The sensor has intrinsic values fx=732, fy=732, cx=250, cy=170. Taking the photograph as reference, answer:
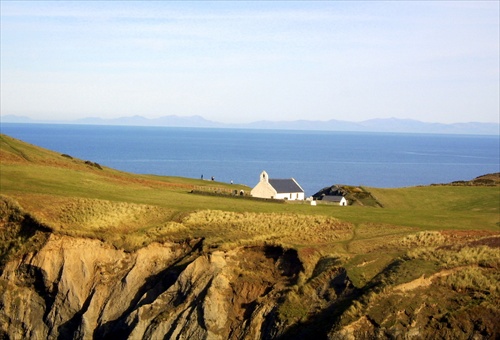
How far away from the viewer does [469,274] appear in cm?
3981

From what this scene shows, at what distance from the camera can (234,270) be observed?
146 feet

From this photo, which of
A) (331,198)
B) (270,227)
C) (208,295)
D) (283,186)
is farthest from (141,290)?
(331,198)

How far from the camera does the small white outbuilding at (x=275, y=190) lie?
235 ft

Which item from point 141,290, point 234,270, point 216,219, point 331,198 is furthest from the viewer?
point 331,198

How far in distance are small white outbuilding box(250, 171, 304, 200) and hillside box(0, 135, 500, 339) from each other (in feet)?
42.7

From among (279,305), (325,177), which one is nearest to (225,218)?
(279,305)

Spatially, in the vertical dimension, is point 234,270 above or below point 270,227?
below

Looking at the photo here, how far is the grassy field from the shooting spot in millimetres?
46562

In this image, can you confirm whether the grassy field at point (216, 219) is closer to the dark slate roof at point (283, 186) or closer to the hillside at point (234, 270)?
the hillside at point (234, 270)

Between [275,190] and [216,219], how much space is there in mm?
21683

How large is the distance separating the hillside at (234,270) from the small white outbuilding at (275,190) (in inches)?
513

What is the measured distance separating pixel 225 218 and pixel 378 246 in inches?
432

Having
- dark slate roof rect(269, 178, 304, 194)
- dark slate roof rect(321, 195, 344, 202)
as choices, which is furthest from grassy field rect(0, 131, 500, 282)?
dark slate roof rect(321, 195, 344, 202)

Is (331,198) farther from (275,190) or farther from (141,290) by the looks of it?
(141,290)
